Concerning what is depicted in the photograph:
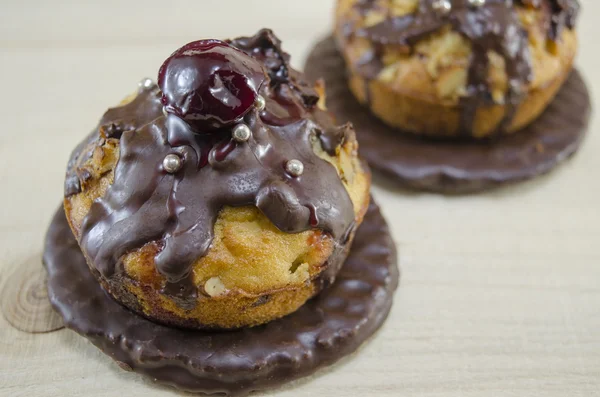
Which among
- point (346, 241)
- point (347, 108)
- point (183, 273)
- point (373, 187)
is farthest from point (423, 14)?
point (183, 273)

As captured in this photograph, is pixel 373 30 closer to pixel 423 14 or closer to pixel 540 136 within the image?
pixel 423 14

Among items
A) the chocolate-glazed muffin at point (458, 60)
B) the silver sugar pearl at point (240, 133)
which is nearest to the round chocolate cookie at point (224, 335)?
the silver sugar pearl at point (240, 133)

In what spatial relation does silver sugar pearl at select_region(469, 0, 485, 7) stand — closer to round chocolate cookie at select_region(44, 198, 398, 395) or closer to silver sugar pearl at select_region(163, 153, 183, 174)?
round chocolate cookie at select_region(44, 198, 398, 395)

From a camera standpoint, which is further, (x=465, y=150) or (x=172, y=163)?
(x=465, y=150)

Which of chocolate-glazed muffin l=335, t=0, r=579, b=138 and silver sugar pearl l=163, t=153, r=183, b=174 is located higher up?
silver sugar pearl l=163, t=153, r=183, b=174

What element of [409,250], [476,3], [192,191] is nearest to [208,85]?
[192,191]

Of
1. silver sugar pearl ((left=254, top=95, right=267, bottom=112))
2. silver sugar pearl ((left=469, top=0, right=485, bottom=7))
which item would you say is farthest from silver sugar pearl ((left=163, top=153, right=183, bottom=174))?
silver sugar pearl ((left=469, top=0, right=485, bottom=7))

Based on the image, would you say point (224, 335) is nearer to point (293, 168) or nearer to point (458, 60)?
point (293, 168)
